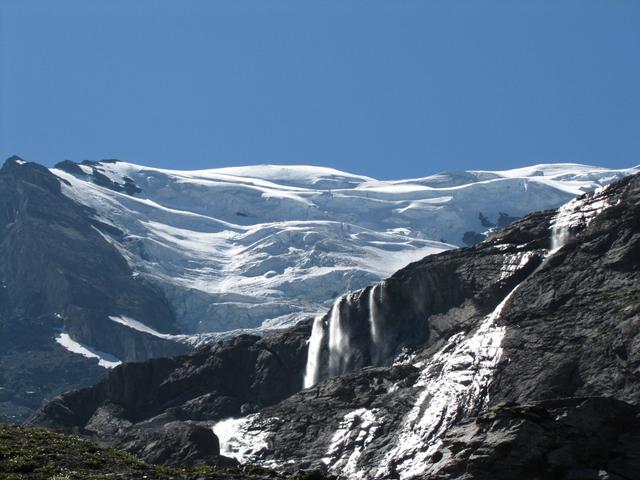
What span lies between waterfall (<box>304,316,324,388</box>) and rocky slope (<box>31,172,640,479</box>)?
0.79 feet

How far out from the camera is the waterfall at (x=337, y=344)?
452ft

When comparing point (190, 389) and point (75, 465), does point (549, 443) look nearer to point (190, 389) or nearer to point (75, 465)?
point (75, 465)

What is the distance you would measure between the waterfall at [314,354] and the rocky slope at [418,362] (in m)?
0.24

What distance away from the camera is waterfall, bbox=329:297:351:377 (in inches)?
5423

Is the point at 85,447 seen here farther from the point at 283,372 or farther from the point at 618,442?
the point at 283,372

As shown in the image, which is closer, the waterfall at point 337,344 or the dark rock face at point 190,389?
the dark rock face at point 190,389

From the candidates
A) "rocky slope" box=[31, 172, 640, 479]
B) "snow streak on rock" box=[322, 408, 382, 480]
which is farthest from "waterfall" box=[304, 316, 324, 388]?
"snow streak on rock" box=[322, 408, 382, 480]

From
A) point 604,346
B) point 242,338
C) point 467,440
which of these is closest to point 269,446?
point 604,346

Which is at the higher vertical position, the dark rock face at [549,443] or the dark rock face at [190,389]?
the dark rock face at [190,389]

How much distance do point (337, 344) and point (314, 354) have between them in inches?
121

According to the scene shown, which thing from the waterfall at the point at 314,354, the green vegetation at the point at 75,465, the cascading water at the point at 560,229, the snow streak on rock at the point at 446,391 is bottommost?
the green vegetation at the point at 75,465

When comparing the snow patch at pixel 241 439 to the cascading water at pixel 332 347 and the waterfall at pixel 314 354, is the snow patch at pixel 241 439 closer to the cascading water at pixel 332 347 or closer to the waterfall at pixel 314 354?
the waterfall at pixel 314 354

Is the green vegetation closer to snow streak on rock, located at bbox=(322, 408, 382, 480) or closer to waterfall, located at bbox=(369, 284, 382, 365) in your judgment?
snow streak on rock, located at bbox=(322, 408, 382, 480)

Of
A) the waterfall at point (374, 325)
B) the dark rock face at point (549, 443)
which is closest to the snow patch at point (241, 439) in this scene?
the waterfall at point (374, 325)
